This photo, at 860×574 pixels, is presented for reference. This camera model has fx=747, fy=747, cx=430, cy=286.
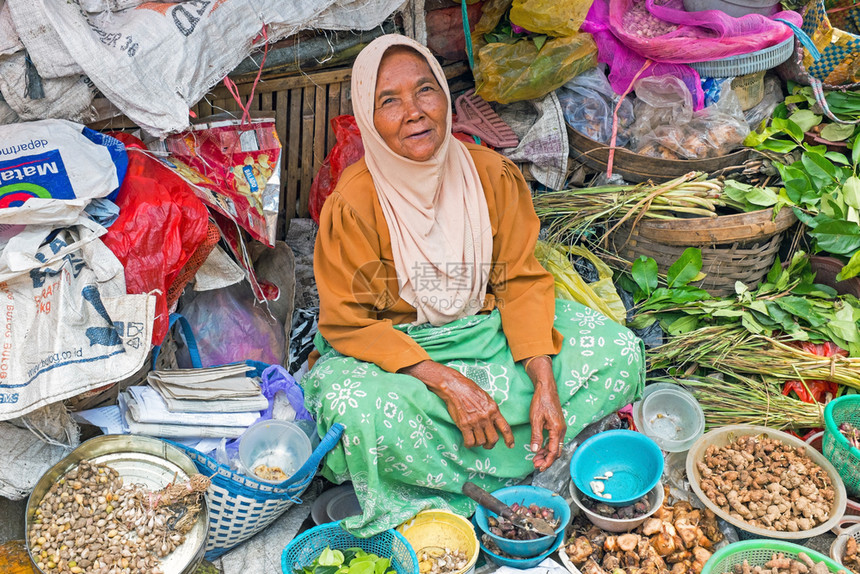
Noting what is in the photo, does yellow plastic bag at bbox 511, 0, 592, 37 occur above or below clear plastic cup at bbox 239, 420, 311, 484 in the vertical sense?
above

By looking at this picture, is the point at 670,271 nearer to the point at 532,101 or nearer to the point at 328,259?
the point at 532,101

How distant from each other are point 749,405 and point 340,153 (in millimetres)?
1881

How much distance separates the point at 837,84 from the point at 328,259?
7.79ft

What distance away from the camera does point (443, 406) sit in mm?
2316

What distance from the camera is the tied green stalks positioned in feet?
8.89

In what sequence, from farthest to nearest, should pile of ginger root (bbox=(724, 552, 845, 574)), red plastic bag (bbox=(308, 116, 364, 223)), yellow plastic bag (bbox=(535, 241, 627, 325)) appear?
1. red plastic bag (bbox=(308, 116, 364, 223))
2. yellow plastic bag (bbox=(535, 241, 627, 325))
3. pile of ginger root (bbox=(724, 552, 845, 574))

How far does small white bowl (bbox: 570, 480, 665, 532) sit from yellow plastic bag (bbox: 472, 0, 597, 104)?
1715 mm

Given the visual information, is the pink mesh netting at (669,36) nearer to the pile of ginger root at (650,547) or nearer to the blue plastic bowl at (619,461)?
the blue plastic bowl at (619,461)

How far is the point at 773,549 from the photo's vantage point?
2135mm

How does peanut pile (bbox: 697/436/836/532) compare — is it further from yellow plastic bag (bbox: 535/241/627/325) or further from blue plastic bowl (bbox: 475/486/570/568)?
yellow plastic bag (bbox: 535/241/627/325)

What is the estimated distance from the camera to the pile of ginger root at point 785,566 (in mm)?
2055

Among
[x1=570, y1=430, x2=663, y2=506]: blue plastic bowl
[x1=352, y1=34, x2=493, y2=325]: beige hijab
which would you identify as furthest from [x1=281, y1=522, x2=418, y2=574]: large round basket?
[x1=352, y1=34, x2=493, y2=325]: beige hijab

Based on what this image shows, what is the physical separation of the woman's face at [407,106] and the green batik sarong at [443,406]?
2.03ft

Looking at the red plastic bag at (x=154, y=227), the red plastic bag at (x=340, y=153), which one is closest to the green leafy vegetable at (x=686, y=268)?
the red plastic bag at (x=340, y=153)
